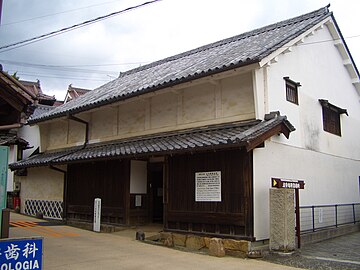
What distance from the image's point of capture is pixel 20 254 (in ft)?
15.4

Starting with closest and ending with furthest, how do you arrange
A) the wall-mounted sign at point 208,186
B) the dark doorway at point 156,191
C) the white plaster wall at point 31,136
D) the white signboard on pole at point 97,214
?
the wall-mounted sign at point 208,186 → the white signboard on pole at point 97,214 → the dark doorway at point 156,191 → the white plaster wall at point 31,136

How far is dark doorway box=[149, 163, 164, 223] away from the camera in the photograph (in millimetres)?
15656

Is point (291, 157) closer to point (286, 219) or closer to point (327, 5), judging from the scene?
point (286, 219)

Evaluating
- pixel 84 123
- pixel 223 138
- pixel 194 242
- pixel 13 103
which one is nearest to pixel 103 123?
pixel 84 123

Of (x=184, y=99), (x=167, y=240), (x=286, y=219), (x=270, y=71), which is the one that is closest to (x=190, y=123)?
(x=184, y=99)

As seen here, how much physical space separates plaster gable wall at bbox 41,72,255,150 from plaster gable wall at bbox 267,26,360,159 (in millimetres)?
1030

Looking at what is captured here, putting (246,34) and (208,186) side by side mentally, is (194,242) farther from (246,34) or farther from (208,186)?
(246,34)

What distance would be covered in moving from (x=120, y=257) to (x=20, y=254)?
502 cm

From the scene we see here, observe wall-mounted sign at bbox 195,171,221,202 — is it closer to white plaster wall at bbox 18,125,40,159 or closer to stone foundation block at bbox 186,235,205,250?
stone foundation block at bbox 186,235,205,250

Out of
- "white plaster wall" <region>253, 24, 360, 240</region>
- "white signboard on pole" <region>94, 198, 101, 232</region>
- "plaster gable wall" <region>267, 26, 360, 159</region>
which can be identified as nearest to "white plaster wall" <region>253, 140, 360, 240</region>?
"white plaster wall" <region>253, 24, 360, 240</region>

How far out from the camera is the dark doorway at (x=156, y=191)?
616 inches

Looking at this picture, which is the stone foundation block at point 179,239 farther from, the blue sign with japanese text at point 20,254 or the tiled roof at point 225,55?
the blue sign with japanese text at point 20,254

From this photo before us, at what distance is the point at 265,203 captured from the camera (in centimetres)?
1078

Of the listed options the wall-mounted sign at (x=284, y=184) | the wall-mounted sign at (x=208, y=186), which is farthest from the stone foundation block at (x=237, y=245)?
the wall-mounted sign at (x=284, y=184)
